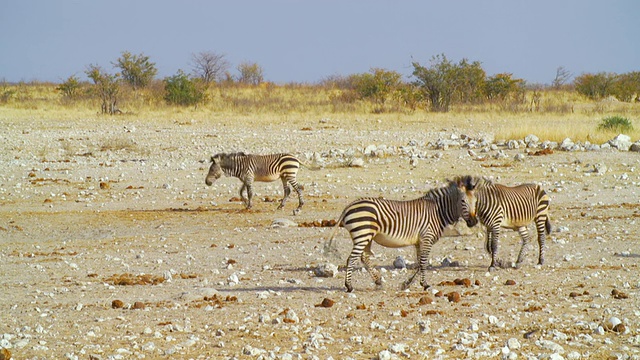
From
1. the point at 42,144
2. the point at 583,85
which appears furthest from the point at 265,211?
the point at 583,85

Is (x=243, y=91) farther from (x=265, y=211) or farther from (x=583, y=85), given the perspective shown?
(x=265, y=211)

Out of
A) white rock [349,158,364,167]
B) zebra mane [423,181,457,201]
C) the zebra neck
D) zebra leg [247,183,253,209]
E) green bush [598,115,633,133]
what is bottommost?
zebra leg [247,183,253,209]

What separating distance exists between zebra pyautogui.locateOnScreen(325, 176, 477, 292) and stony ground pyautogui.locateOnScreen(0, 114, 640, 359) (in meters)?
0.41

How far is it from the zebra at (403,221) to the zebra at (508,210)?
0.35 meters

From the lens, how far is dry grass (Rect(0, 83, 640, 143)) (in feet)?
80.6

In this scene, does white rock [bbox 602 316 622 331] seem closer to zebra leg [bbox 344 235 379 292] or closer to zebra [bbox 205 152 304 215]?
zebra leg [bbox 344 235 379 292]

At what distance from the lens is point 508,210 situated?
9.80 meters

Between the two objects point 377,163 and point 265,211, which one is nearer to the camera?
point 265,211

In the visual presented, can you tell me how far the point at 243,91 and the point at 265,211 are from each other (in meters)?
31.4

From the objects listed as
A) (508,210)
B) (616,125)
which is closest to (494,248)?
(508,210)

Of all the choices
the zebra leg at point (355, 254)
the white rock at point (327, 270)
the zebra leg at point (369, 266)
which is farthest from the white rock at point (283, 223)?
the zebra leg at point (355, 254)

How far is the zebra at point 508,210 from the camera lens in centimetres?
959

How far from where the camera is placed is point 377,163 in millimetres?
19469

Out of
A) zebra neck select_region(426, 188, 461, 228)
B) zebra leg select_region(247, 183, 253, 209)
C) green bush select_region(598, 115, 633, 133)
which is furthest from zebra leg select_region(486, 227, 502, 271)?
green bush select_region(598, 115, 633, 133)
